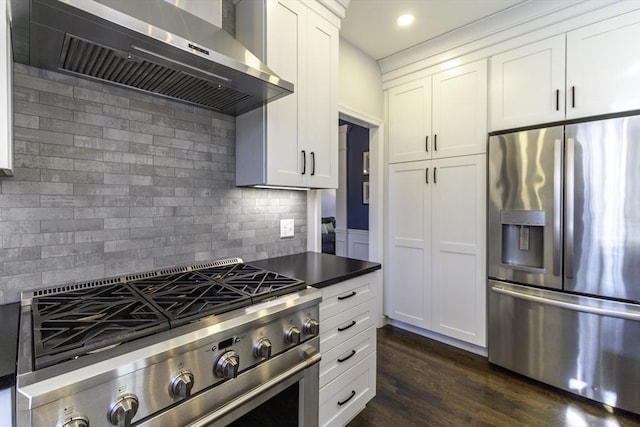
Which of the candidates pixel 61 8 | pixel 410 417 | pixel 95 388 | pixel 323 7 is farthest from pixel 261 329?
pixel 323 7

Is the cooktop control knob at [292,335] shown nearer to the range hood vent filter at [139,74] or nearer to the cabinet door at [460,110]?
the range hood vent filter at [139,74]

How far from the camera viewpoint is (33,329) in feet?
2.77

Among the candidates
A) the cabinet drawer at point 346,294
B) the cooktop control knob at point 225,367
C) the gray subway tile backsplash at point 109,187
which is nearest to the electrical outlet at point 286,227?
the gray subway tile backsplash at point 109,187

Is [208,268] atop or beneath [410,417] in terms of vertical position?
atop

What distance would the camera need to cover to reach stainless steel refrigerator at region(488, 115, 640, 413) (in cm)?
186

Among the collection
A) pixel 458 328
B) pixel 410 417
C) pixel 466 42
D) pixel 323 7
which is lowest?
pixel 410 417

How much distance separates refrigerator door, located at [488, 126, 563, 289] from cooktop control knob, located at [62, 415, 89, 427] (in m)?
2.61

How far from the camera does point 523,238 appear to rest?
2299mm

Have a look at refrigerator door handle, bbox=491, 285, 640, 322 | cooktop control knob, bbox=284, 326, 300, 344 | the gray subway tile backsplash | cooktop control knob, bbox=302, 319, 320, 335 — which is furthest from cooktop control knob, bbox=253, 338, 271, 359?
refrigerator door handle, bbox=491, 285, 640, 322

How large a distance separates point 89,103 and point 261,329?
3.92 feet

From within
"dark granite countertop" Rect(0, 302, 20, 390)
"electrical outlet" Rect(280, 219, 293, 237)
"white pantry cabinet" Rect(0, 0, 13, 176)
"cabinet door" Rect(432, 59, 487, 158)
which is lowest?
"dark granite countertop" Rect(0, 302, 20, 390)

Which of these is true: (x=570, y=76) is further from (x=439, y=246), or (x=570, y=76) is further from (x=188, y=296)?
(x=188, y=296)

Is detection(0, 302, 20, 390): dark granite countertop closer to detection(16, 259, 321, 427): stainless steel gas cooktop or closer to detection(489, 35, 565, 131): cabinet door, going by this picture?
detection(16, 259, 321, 427): stainless steel gas cooktop

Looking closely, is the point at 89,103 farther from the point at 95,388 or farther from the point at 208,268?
the point at 95,388
